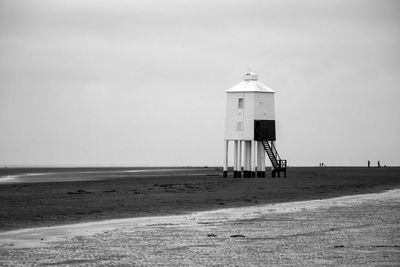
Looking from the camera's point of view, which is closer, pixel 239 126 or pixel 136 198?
pixel 136 198

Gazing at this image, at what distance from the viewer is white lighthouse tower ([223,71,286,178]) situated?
7056cm

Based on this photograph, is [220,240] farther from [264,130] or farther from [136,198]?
[264,130]

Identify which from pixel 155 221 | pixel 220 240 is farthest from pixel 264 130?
pixel 220 240

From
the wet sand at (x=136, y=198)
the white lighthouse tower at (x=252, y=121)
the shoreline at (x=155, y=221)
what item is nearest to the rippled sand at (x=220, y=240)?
the shoreline at (x=155, y=221)

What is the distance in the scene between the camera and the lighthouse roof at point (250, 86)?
70.8 metres

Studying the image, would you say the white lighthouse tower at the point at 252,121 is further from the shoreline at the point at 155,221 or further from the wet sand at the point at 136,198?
the shoreline at the point at 155,221

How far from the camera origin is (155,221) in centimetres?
3209

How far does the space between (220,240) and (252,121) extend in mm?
45338

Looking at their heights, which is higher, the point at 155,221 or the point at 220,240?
the point at 155,221

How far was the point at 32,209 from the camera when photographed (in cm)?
3534

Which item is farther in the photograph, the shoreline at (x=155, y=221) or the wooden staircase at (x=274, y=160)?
the wooden staircase at (x=274, y=160)

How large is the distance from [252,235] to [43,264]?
7745 millimetres

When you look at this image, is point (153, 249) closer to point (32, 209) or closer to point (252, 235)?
point (252, 235)

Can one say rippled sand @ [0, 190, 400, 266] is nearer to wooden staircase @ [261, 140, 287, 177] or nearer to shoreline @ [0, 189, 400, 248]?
shoreline @ [0, 189, 400, 248]
